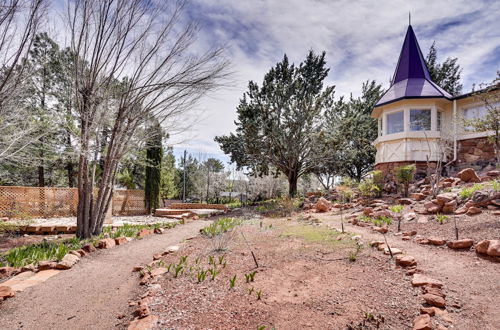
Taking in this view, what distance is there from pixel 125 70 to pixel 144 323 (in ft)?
14.9

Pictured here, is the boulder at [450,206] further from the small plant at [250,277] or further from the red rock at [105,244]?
the red rock at [105,244]

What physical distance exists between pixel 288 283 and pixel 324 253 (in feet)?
3.72

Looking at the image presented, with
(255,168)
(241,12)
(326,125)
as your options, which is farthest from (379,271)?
(255,168)

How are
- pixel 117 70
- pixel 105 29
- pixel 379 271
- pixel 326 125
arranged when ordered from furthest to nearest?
pixel 326 125 → pixel 117 70 → pixel 105 29 → pixel 379 271

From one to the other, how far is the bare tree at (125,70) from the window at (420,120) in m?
9.03

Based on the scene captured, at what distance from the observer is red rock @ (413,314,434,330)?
1.87m

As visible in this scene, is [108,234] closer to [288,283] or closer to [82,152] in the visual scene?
[82,152]


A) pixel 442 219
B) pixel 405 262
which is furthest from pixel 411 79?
pixel 405 262

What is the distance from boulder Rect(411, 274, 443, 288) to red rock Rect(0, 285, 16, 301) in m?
4.14

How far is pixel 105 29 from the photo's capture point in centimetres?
457

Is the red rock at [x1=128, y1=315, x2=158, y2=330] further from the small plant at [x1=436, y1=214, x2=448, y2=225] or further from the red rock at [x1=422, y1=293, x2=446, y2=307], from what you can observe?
the small plant at [x1=436, y1=214, x2=448, y2=225]

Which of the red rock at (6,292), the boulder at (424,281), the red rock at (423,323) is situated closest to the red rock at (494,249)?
the boulder at (424,281)

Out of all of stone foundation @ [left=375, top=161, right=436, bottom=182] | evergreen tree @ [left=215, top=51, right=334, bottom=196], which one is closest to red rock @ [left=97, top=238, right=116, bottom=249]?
stone foundation @ [left=375, top=161, right=436, bottom=182]

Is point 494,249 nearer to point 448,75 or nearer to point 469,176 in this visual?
point 469,176
